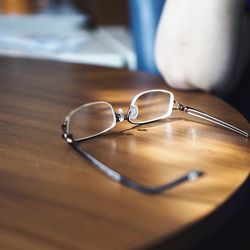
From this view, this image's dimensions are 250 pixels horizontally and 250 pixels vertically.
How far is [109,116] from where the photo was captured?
0.56 metres

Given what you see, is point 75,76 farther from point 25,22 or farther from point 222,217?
point 25,22

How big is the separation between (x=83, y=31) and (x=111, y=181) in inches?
52.6

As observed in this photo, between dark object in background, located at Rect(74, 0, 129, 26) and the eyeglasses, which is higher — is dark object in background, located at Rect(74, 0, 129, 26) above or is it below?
above

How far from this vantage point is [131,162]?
0.45m

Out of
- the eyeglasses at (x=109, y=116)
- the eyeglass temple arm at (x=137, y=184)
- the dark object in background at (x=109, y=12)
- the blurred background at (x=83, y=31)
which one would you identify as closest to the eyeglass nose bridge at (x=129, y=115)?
the eyeglasses at (x=109, y=116)

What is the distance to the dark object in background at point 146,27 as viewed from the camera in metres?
1.02

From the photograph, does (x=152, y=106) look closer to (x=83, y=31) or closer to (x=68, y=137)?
(x=68, y=137)

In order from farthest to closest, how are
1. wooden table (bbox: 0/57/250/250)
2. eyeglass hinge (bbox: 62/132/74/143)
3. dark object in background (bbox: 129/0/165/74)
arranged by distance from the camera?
1. dark object in background (bbox: 129/0/165/74)
2. eyeglass hinge (bbox: 62/132/74/143)
3. wooden table (bbox: 0/57/250/250)

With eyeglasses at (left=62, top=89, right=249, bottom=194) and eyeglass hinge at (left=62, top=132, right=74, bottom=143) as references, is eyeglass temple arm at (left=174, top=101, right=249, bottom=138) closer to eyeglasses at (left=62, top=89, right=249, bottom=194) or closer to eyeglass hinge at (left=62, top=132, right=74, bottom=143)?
eyeglasses at (left=62, top=89, right=249, bottom=194)

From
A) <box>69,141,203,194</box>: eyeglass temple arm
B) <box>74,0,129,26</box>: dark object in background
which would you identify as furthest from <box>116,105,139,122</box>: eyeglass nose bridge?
<box>74,0,129,26</box>: dark object in background

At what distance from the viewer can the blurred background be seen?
3.40ft

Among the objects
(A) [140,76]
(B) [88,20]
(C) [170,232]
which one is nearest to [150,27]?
(A) [140,76]

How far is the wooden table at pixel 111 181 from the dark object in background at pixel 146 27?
0.38 metres

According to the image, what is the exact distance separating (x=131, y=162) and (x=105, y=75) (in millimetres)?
389
